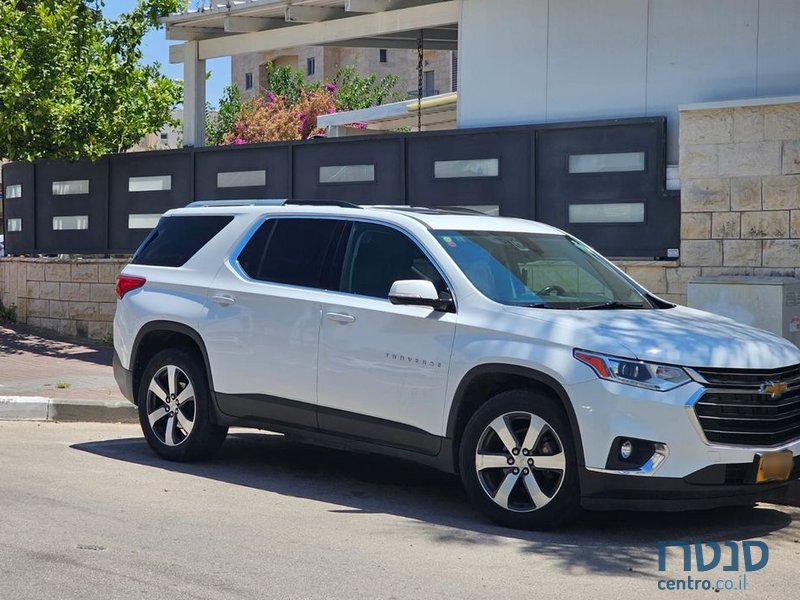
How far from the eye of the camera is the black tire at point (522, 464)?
6.62 metres

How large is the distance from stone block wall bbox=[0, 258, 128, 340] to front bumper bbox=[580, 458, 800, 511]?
407 inches

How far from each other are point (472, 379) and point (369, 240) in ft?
4.77

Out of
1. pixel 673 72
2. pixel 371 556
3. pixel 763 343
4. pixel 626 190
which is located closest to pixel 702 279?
pixel 626 190

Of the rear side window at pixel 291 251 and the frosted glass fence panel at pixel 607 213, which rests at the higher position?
the frosted glass fence panel at pixel 607 213

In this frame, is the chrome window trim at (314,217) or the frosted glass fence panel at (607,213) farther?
the frosted glass fence panel at (607,213)

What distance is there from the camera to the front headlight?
252 inches

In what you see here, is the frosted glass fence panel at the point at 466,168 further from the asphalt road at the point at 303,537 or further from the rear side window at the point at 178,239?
the asphalt road at the point at 303,537

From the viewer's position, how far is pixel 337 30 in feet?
49.6

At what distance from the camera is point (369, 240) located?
792 cm

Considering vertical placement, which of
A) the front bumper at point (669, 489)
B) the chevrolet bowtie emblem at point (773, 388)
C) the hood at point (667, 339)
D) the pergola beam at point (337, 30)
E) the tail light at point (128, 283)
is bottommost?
the front bumper at point (669, 489)

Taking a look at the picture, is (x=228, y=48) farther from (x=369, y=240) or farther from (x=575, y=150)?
(x=369, y=240)

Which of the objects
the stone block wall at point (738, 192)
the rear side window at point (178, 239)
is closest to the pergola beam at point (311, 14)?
the stone block wall at point (738, 192)

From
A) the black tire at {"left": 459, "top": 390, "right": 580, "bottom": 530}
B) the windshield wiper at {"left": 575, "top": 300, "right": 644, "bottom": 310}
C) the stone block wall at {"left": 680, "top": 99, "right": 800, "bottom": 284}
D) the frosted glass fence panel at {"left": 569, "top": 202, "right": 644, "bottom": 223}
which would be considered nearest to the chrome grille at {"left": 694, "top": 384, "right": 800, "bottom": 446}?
the black tire at {"left": 459, "top": 390, "right": 580, "bottom": 530}

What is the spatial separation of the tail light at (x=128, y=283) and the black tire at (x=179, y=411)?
24.7 inches
